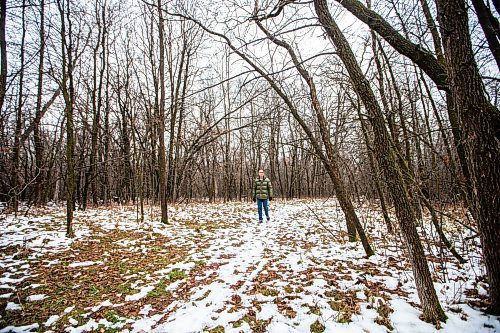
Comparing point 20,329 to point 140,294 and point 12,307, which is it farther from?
point 140,294

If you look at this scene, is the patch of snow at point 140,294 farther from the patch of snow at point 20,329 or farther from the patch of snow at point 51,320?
the patch of snow at point 20,329

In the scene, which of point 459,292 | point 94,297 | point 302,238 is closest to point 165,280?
point 94,297

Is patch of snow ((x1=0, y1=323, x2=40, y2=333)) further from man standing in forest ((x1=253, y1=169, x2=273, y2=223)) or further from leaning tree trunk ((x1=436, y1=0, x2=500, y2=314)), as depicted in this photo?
man standing in forest ((x1=253, y1=169, x2=273, y2=223))

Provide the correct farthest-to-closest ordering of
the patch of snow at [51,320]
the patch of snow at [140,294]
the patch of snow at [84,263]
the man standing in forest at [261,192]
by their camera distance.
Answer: the man standing in forest at [261,192], the patch of snow at [84,263], the patch of snow at [140,294], the patch of snow at [51,320]

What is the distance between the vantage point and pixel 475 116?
2.34 m

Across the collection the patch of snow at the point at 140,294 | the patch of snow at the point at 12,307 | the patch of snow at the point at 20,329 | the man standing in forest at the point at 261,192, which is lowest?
the patch of snow at the point at 140,294

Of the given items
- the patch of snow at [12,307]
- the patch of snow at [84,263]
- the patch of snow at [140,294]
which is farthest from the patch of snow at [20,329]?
the patch of snow at [84,263]

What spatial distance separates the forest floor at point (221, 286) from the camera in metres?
2.74

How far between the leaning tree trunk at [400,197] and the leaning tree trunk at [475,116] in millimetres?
643

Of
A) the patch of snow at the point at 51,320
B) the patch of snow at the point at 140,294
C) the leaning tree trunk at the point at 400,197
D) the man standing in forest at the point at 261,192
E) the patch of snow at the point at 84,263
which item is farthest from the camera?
the man standing in forest at the point at 261,192

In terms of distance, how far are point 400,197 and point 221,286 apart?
283cm

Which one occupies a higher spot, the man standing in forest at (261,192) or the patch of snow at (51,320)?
the man standing in forest at (261,192)

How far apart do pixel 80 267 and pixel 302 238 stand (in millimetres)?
5129

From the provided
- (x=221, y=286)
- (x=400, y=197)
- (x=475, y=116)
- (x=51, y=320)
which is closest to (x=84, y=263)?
(x=51, y=320)
